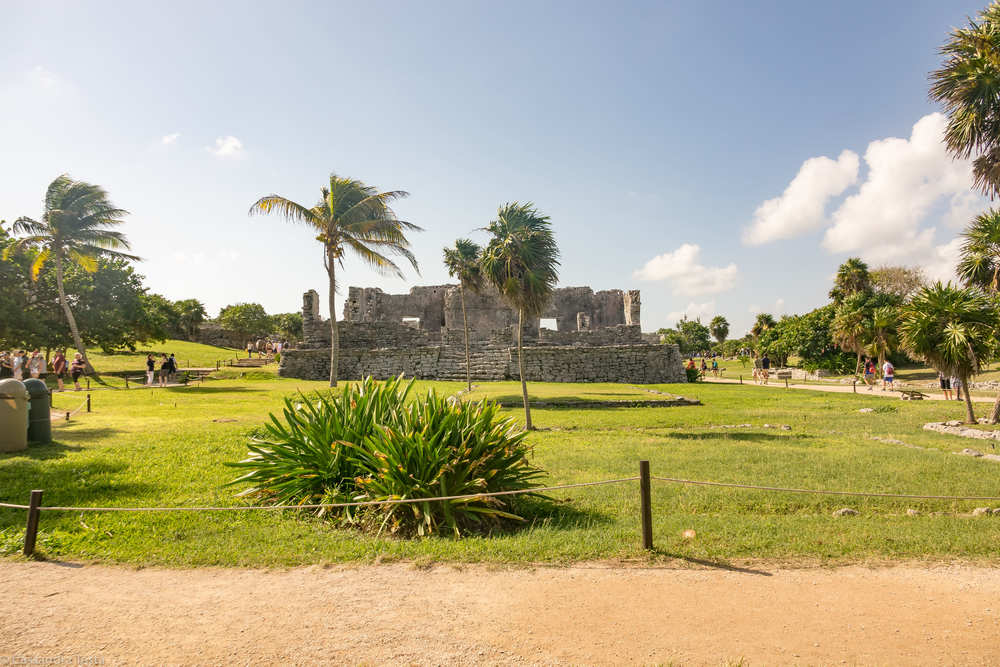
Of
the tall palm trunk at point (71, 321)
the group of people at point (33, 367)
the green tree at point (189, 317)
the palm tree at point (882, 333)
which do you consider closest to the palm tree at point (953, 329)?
the palm tree at point (882, 333)

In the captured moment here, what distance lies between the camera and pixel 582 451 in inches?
344

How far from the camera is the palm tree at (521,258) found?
12414 millimetres

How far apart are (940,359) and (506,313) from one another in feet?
70.0

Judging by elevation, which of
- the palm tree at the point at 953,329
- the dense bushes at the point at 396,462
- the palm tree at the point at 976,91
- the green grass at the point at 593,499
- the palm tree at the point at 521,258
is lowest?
the green grass at the point at 593,499

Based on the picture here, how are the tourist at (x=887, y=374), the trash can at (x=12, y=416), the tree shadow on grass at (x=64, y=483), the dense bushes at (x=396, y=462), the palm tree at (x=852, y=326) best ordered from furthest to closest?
the palm tree at (x=852, y=326) < the tourist at (x=887, y=374) < the trash can at (x=12, y=416) < the tree shadow on grass at (x=64, y=483) < the dense bushes at (x=396, y=462)

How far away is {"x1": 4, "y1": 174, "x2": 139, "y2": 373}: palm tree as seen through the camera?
2184 cm

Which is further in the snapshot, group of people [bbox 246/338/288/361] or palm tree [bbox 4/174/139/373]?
group of people [bbox 246/338/288/361]

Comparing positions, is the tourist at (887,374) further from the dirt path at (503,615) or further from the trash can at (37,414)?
the trash can at (37,414)

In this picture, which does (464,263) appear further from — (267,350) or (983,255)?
(267,350)

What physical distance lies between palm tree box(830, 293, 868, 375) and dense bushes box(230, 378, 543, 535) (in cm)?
2960

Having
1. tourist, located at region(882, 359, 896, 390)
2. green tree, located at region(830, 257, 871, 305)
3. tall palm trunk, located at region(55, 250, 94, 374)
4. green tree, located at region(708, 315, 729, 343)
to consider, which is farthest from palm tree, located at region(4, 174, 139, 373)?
green tree, located at region(708, 315, 729, 343)

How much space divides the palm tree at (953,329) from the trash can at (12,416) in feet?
53.7

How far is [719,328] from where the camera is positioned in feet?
237

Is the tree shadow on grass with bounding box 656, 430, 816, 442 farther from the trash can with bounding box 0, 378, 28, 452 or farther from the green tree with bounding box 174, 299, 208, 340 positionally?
the green tree with bounding box 174, 299, 208, 340
